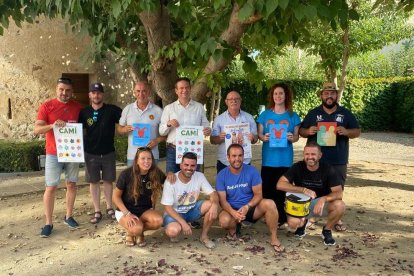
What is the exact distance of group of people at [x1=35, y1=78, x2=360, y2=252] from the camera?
4828 millimetres

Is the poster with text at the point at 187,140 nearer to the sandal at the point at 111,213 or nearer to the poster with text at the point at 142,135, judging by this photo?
the poster with text at the point at 142,135

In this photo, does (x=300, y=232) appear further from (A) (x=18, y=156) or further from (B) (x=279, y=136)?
(A) (x=18, y=156)

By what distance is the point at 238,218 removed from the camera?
4797mm

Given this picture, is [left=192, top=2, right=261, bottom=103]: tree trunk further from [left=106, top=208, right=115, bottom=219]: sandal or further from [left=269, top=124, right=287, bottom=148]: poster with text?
[left=106, top=208, right=115, bottom=219]: sandal

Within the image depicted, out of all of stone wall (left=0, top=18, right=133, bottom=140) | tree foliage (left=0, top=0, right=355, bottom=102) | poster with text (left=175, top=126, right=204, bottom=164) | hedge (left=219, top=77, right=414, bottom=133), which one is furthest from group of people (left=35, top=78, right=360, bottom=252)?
hedge (left=219, top=77, right=414, bottom=133)

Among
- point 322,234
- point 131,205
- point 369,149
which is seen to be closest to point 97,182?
point 131,205

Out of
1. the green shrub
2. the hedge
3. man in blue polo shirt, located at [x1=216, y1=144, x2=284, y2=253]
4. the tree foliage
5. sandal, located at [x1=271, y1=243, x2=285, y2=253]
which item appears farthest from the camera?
the hedge

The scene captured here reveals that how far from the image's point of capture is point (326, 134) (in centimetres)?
525

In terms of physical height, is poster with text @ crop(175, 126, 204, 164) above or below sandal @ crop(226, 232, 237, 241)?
above

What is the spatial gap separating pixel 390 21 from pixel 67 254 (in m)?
12.3

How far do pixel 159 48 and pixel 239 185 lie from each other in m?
2.18

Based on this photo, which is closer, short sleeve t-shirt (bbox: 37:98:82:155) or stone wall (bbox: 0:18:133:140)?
short sleeve t-shirt (bbox: 37:98:82:155)

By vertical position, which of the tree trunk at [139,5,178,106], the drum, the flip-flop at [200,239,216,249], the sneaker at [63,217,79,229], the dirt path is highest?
the tree trunk at [139,5,178,106]

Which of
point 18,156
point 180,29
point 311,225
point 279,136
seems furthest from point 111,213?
point 18,156
